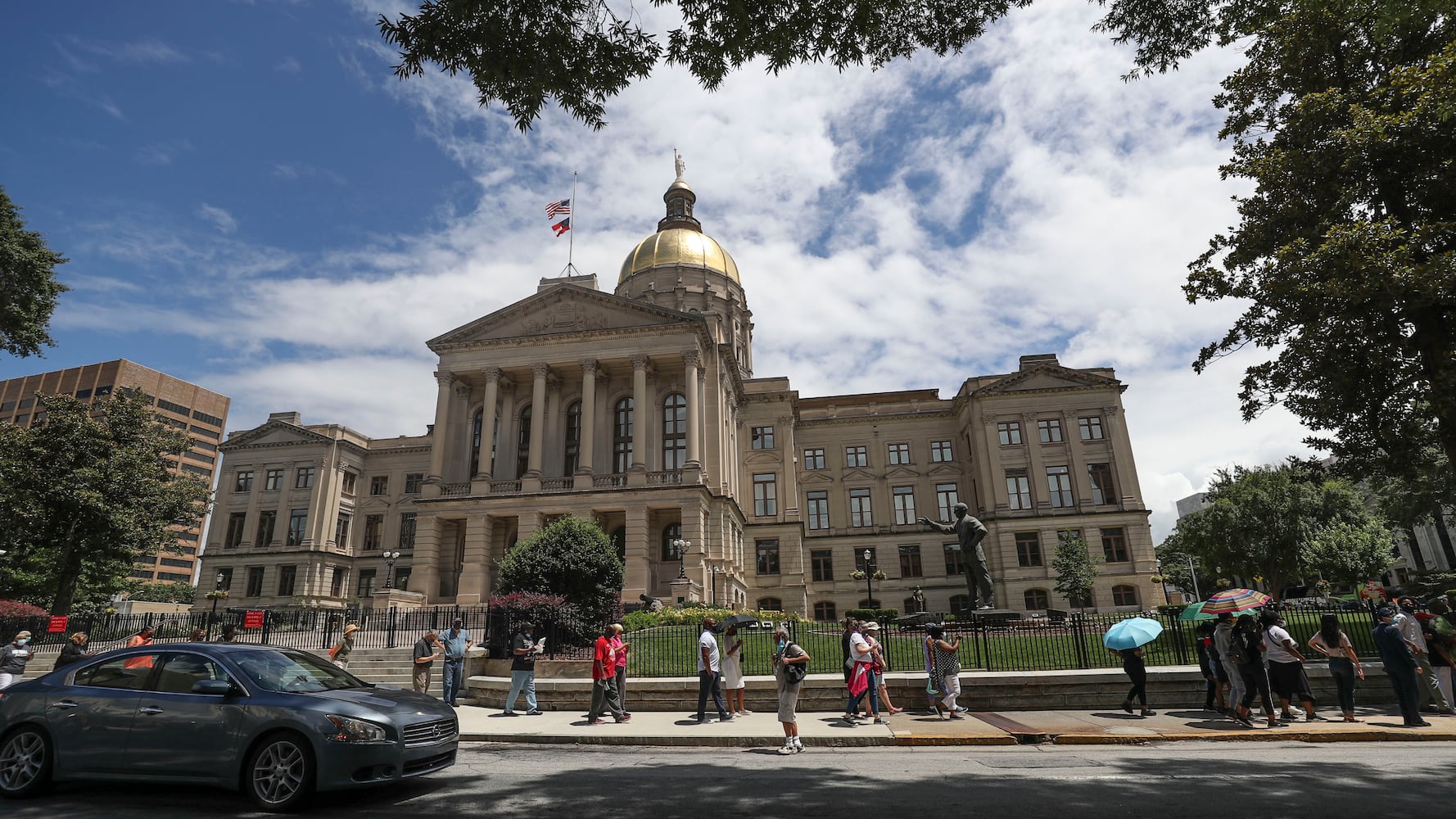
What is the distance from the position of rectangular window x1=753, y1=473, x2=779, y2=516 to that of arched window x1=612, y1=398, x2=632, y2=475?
11.1 meters

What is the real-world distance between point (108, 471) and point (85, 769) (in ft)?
107

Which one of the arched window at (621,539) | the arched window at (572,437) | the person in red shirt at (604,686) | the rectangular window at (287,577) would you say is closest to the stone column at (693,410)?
the arched window at (621,539)

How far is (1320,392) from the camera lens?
18.3 metres

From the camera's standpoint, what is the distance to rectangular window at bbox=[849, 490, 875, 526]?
53156mm

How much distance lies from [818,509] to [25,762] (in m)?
48.5

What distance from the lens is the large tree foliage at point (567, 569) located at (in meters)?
25.9

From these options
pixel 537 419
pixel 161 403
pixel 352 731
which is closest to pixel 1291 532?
pixel 537 419

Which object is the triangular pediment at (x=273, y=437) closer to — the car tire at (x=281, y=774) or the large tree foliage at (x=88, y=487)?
the large tree foliage at (x=88, y=487)

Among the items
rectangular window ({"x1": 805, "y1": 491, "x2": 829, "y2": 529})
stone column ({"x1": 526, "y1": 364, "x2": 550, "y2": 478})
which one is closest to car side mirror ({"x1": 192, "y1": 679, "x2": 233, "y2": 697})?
stone column ({"x1": 526, "y1": 364, "x2": 550, "y2": 478})

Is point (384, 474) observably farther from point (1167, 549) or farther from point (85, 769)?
point (1167, 549)

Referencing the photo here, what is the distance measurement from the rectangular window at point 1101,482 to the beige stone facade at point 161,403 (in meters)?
117

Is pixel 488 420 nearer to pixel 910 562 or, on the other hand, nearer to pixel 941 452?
pixel 910 562

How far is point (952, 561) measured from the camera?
167 ft

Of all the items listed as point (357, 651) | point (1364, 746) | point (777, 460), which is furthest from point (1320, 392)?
point (777, 460)
